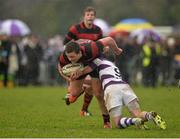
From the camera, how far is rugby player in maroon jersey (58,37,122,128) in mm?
Result: 13359

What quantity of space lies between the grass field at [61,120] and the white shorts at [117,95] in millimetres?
455

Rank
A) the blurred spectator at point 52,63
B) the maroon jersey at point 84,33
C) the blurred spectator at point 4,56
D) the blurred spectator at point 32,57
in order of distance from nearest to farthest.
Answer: the maroon jersey at point 84,33
the blurred spectator at point 4,56
the blurred spectator at point 32,57
the blurred spectator at point 52,63

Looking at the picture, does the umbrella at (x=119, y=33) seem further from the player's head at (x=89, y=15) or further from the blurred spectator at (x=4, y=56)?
the player's head at (x=89, y=15)

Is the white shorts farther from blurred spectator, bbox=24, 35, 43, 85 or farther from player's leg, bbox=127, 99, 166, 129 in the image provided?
blurred spectator, bbox=24, 35, 43, 85

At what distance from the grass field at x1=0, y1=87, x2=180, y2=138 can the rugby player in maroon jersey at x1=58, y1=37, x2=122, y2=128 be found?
562mm

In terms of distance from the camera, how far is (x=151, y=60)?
3291cm

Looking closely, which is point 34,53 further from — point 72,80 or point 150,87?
point 72,80

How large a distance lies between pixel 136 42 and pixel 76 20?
843 inches

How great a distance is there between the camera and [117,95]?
13422mm

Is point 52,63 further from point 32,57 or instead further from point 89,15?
point 89,15

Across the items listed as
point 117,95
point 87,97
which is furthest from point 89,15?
point 117,95

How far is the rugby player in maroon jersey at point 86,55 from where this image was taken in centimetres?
1336

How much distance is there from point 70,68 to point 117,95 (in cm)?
108

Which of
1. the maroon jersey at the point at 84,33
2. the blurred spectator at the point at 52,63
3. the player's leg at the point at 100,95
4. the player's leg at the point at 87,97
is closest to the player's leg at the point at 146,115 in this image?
the player's leg at the point at 100,95
